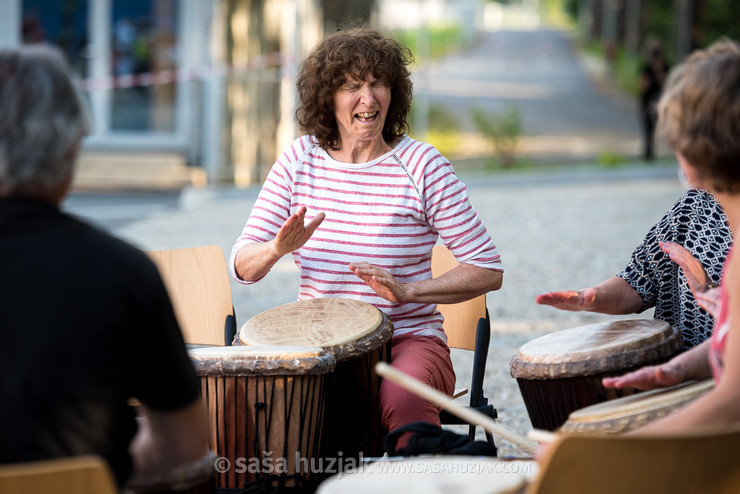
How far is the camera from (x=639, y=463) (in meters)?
1.57

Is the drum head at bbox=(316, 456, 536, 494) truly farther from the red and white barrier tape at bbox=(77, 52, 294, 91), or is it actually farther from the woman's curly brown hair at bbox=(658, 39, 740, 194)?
the red and white barrier tape at bbox=(77, 52, 294, 91)

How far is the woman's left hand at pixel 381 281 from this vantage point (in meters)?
2.74

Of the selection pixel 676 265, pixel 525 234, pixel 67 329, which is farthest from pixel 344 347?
pixel 525 234

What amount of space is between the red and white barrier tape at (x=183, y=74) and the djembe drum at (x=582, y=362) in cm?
915

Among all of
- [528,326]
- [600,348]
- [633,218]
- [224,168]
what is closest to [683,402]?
[600,348]

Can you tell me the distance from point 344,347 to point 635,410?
2.68 ft

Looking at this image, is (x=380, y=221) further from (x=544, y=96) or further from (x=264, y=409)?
(x=544, y=96)

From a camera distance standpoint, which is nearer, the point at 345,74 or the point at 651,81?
the point at 345,74

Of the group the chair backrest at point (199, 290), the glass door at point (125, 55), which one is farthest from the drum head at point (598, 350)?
the glass door at point (125, 55)

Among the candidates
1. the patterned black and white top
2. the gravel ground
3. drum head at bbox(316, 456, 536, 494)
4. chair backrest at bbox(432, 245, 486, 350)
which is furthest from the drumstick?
the gravel ground

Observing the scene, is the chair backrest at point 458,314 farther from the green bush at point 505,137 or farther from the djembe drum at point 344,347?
the green bush at point 505,137

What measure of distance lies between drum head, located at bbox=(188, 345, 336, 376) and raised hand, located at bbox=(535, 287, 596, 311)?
579mm

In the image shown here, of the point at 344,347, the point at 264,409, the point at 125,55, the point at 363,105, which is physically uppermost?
the point at 363,105

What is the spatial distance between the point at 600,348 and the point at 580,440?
32.9 inches
